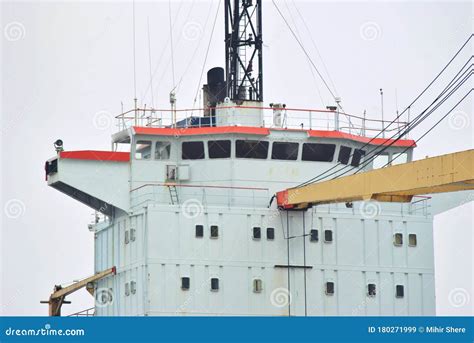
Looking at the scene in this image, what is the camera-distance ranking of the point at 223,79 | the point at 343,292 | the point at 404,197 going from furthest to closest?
the point at 223,79
the point at 343,292
the point at 404,197

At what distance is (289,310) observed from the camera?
160ft

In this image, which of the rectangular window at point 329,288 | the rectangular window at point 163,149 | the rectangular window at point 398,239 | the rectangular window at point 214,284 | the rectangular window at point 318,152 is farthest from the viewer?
the rectangular window at point 318,152

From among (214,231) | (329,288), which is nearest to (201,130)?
(214,231)

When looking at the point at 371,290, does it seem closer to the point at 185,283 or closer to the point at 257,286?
the point at 257,286

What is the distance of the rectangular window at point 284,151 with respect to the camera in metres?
51.1

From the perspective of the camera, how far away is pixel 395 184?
4509 cm

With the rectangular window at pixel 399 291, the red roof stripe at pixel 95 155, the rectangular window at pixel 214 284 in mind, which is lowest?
the rectangular window at pixel 399 291

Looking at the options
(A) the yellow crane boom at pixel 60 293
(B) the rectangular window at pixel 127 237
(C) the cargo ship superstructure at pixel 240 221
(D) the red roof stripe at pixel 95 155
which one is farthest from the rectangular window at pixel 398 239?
(A) the yellow crane boom at pixel 60 293

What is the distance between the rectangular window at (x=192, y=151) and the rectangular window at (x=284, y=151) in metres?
2.38

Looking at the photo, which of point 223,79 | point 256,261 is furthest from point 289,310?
point 223,79

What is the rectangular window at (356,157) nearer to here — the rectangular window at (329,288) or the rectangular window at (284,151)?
the rectangular window at (284,151)

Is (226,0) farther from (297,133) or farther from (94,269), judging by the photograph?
(94,269)

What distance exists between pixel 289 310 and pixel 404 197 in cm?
566

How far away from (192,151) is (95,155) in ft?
10.4
